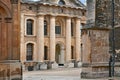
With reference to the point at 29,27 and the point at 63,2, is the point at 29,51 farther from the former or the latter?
the point at 63,2

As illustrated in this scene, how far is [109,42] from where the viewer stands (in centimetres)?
2830

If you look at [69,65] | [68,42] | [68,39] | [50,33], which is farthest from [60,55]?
[50,33]

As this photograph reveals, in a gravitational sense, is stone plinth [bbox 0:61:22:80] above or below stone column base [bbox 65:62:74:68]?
above

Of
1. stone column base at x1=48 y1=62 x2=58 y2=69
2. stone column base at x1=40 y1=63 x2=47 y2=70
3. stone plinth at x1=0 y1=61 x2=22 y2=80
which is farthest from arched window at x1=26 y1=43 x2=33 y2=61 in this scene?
stone plinth at x1=0 y1=61 x2=22 y2=80

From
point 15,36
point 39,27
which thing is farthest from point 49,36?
point 15,36

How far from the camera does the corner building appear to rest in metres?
53.0

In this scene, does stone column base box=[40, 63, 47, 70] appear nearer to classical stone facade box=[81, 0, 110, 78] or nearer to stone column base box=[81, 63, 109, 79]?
classical stone facade box=[81, 0, 110, 78]

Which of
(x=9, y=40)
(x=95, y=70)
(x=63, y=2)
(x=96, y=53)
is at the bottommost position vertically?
(x=95, y=70)

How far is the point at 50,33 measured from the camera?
55125 millimetres

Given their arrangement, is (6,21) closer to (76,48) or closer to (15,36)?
(15,36)

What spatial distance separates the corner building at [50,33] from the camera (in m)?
53.0

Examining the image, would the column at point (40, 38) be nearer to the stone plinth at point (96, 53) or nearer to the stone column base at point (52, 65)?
the stone column base at point (52, 65)

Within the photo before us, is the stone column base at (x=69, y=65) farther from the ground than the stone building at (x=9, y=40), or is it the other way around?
the stone building at (x=9, y=40)

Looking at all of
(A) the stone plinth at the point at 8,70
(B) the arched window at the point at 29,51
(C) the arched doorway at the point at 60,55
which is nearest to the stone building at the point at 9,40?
(A) the stone plinth at the point at 8,70
